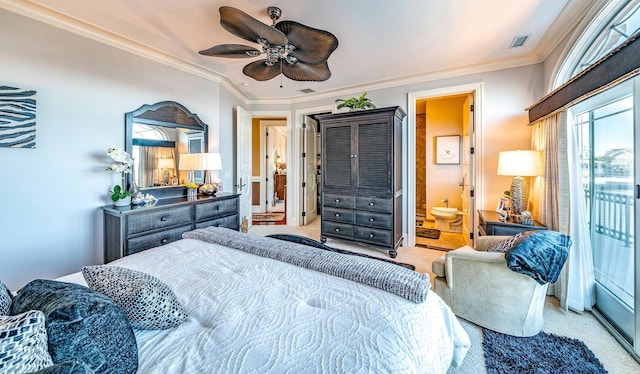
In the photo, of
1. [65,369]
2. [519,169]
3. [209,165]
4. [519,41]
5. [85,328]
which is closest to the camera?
[65,369]

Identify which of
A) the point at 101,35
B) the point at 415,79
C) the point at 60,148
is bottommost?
the point at 60,148

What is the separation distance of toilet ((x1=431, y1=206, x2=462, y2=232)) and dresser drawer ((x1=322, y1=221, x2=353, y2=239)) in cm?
216

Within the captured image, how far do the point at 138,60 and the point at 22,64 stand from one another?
0.97m

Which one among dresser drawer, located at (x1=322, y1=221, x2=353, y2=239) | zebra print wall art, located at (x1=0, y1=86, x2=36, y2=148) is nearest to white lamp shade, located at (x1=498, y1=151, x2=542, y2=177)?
dresser drawer, located at (x1=322, y1=221, x2=353, y2=239)

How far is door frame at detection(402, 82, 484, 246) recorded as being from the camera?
3469 mm

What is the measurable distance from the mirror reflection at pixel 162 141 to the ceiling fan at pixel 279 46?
1.30 m

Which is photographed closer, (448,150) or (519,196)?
(519,196)

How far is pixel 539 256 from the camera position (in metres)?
1.68

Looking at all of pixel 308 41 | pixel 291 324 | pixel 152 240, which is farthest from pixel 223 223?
pixel 291 324

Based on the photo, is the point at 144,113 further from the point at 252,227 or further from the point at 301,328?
the point at 301,328

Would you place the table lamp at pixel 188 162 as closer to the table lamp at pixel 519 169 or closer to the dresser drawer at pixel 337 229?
the dresser drawer at pixel 337 229

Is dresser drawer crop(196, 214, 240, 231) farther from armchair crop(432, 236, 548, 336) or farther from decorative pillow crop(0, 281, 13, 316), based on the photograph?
armchair crop(432, 236, 548, 336)

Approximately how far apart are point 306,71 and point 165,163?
2125 millimetres

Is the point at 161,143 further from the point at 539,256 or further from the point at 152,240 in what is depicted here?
the point at 539,256
